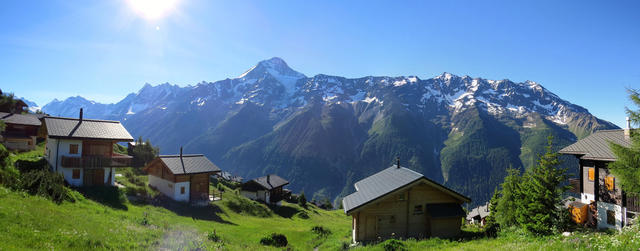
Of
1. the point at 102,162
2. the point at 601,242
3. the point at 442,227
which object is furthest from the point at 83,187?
the point at 601,242

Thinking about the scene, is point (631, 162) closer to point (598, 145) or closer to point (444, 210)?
point (444, 210)

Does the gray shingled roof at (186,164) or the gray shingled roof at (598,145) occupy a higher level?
the gray shingled roof at (598,145)

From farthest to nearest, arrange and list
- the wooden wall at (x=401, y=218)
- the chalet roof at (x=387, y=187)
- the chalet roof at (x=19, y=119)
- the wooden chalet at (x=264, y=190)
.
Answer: the wooden chalet at (x=264, y=190) < the chalet roof at (x=19, y=119) < the wooden wall at (x=401, y=218) < the chalet roof at (x=387, y=187)

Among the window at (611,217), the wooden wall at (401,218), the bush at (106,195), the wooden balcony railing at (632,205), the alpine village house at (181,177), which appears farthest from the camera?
the alpine village house at (181,177)

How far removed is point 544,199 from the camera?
22.7 metres

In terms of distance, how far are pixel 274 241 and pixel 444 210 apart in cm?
1488

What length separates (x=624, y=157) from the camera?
17375mm

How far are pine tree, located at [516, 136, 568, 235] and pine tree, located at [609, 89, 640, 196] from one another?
16.6 feet

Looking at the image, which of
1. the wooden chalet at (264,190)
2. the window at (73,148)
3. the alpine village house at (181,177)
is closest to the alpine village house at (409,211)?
the alpine village house at (181,177)

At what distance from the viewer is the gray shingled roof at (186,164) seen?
43356 mm

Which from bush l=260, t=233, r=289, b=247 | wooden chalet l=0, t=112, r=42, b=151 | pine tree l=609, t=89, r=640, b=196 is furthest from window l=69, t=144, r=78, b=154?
pine tree l=609, t=89, r=640, b=196

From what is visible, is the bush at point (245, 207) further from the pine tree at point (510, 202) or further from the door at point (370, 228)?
the pine tree at point (510, 202)

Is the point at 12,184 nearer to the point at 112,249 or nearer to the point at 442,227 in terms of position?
the point at 112,249

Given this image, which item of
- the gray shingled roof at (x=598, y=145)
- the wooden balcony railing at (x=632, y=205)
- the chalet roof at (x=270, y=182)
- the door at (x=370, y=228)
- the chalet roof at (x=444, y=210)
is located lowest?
the chalet roof at (x=270, y=182)
